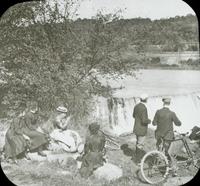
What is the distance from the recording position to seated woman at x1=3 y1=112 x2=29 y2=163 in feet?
29.6

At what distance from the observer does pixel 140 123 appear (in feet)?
28.6

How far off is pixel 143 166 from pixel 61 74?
1969mm

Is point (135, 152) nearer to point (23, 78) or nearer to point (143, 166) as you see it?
point (143, 166)

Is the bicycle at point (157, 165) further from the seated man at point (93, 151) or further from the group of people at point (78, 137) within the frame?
the seated man at point (93, 151)

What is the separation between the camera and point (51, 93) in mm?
8984

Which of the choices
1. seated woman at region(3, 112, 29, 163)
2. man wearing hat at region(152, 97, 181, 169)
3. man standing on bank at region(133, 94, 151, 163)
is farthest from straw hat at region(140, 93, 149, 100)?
seated woman at region(3, 112, 29, 163)

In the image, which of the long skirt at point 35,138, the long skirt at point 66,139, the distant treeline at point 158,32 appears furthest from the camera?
the long skirt at point 35,138

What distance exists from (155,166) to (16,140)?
228cm

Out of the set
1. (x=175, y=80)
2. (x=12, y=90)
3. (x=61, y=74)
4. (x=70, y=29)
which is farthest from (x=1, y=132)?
(x=175, y=80)

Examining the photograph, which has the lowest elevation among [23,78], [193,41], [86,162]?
[86,162]

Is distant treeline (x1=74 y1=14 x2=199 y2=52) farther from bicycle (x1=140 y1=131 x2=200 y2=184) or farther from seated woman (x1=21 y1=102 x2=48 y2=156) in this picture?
seated woman (x1=21 y1=102 x2=48 y2=156)

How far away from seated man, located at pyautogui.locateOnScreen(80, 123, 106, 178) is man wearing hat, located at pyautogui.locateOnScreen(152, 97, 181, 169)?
0.86 m

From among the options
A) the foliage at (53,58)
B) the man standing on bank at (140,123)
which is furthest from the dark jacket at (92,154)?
the man standing on bank at (140,123)

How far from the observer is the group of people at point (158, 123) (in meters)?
8.67
